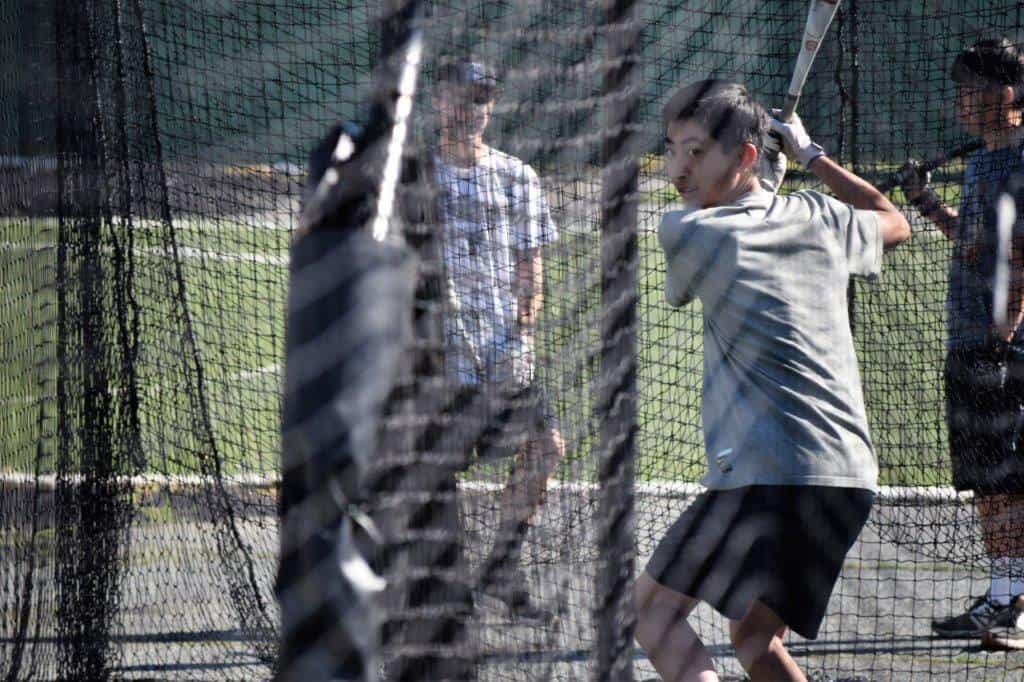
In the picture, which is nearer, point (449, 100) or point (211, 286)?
point (449, 100)

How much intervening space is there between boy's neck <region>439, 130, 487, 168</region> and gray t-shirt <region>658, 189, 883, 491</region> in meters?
0.48

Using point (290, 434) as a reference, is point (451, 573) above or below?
below

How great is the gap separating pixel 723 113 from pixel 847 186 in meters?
0.43

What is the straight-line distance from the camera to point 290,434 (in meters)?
1.56

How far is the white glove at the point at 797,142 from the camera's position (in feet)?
11.7

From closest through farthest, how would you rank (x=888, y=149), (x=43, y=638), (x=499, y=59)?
(x=499, y=59) < (x=43, y=638) < (x=888, y=149)

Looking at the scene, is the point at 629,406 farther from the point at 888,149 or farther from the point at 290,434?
the point at 888,149

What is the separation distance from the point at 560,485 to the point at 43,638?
170 cm

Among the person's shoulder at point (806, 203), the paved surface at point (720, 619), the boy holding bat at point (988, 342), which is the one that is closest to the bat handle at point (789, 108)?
the person's shoulder at point (806, 203)

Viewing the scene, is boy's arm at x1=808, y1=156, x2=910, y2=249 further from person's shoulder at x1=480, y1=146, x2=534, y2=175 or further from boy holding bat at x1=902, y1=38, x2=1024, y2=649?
boy holding bat at x1=902, y1=38, x2=1024, y2=649

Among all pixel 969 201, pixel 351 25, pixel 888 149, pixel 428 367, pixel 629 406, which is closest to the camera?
pixel 428 367

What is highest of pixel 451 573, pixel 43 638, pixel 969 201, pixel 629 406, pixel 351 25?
pixel 351 25

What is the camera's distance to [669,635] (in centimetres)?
321

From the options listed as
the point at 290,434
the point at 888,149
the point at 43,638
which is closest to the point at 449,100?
the point at 290,434
